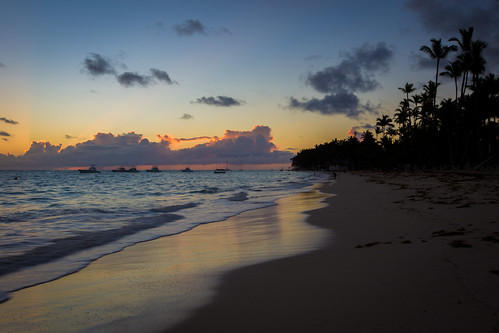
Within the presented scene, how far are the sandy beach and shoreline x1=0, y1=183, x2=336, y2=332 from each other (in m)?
0.02

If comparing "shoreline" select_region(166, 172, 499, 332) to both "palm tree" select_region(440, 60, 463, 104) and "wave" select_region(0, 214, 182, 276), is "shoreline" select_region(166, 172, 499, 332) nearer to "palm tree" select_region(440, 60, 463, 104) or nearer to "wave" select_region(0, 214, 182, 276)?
"wave" select_region(0, 214, 182, 276)

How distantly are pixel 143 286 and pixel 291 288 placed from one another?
2527 millimetres

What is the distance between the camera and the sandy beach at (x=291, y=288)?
355 cm

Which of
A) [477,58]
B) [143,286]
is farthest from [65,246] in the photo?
[477,58]

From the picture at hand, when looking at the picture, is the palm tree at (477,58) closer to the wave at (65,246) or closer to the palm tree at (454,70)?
the palm tree at (454,70)

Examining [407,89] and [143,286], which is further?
[407,89]

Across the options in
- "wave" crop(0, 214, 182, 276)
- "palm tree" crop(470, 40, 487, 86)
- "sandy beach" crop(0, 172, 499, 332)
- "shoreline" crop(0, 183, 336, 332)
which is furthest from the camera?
"palm tree" crop(470, 40, 487, 86)

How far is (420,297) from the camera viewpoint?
392 cm

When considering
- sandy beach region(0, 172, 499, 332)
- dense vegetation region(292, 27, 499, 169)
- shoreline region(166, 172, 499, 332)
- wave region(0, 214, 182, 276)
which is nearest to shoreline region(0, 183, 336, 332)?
sandy beach region(0, 172, 499, 332)

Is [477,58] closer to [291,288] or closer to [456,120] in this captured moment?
[456,120]

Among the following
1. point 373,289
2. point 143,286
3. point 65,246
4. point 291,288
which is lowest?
point 65,246

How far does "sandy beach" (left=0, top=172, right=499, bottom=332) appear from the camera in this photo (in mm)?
3555

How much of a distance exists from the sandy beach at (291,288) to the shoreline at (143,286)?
2 centimetres

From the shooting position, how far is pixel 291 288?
4750 mm
